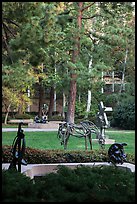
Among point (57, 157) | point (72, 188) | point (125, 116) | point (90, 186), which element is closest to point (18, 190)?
point (72, 188)

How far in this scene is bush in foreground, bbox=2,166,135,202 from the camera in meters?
4.38

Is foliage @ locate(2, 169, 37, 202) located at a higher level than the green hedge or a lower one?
higher

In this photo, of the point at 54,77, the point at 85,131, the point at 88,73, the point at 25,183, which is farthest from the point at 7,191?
the point at 54,77

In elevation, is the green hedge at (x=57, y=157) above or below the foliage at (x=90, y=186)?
below

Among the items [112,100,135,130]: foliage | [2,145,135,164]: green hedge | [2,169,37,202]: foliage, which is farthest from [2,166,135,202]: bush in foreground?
[112,100,135,130]: foliage

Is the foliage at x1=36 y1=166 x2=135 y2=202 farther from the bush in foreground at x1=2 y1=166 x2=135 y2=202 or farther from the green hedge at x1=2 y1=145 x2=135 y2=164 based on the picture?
the green hedge at x1=2 y1=145 x2=135 y2=164

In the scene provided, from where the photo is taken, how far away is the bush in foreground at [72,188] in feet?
14.4

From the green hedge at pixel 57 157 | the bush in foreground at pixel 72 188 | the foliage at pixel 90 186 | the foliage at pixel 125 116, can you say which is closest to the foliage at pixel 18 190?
the bush in foreground at pixel 72 188

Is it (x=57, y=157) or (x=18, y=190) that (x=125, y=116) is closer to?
(x=57, y=157)

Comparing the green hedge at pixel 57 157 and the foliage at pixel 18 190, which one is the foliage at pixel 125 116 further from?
the foliage at pixel 18 190

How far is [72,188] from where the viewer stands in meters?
Result: 4.91

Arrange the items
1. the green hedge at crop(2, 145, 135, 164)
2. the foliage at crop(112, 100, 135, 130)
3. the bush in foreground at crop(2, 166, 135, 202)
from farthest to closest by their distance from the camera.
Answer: the foliage at crop(112, 100, 135, 130) → the green hedge at crop(2, 145, 135, 164) → the bush in foreground at crop(2, 166, 135, 202)

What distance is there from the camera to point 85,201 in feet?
14.2

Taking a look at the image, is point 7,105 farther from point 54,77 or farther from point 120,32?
point 120,32
